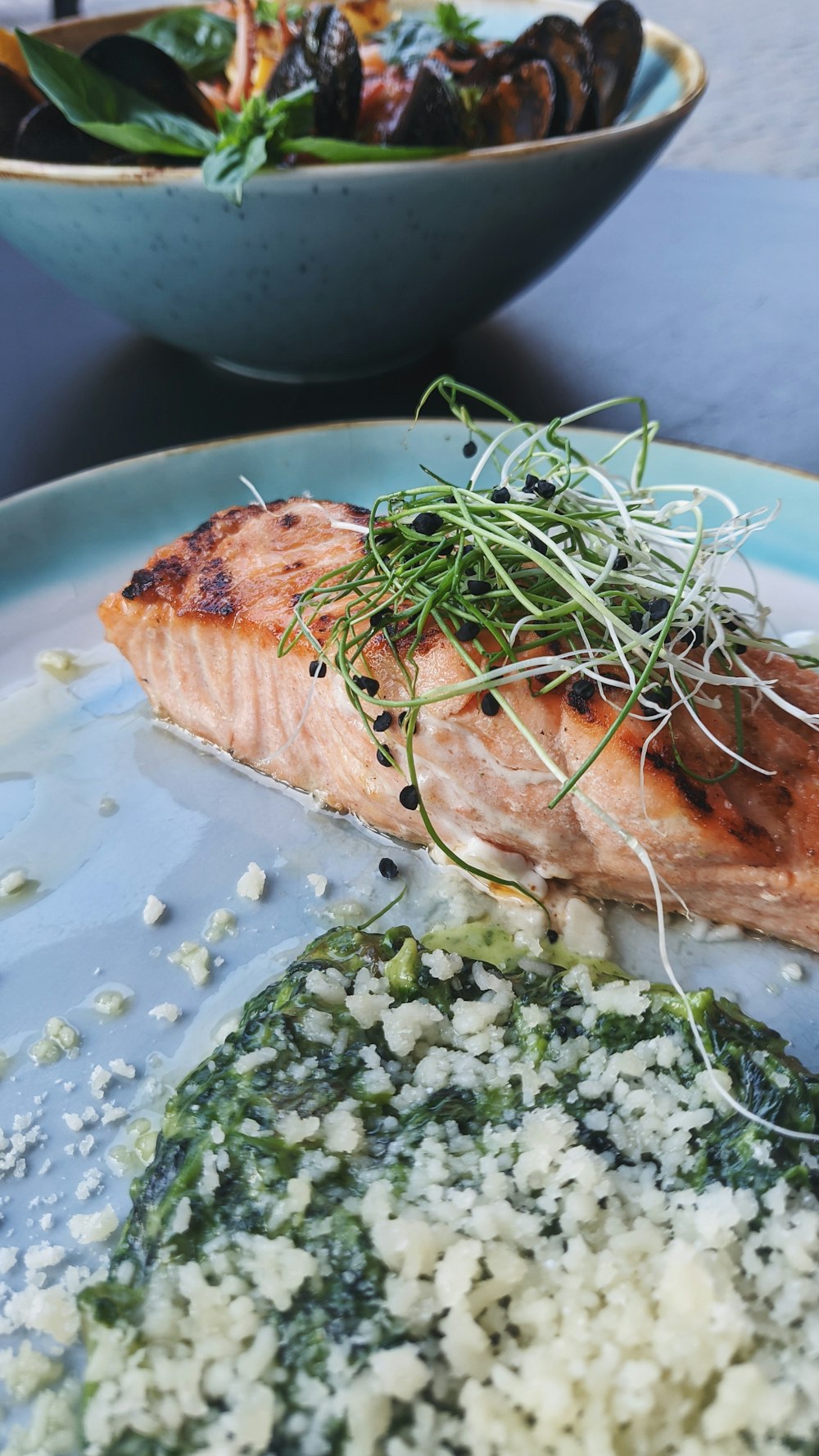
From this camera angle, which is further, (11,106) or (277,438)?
(11,106)

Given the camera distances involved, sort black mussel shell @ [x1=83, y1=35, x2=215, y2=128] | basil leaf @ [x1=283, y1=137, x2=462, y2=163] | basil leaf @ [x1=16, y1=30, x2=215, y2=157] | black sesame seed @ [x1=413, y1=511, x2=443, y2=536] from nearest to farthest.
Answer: black sesame seed @ [x1=413, y1=511, x2=443, y2=536] → basil leaf @ [x1=283, y1=137, x2=462, y2=163] → basil leaf @ [x1=16, y1=30, x2=215, y2=157] → black mussel shell @ [x1=83, y1=35, x2=215, y2=128]

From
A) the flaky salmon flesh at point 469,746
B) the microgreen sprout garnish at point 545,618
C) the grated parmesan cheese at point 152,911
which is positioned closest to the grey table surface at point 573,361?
the flaky salmon flesh at point 469,746

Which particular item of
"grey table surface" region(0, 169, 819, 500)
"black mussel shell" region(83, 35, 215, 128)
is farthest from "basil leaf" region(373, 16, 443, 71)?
"grey table surface" region(0, 169, 819, 500)

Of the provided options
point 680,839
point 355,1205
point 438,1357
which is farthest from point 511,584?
point 438,1357

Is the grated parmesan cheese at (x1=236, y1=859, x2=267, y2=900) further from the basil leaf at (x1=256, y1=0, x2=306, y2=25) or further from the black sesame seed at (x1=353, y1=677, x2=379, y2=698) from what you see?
the basil leaf at (x1=256, y1=0, x2=306, y2=25)

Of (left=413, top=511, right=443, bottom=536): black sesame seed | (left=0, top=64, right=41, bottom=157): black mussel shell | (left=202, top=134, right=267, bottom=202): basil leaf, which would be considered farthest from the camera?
(left=0, top=64, right=41, bottom=157): black mussel shell

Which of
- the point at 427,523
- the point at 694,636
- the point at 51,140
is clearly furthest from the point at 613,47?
the point at 694,636

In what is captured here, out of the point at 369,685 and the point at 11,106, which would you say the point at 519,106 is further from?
the point at 369,685
